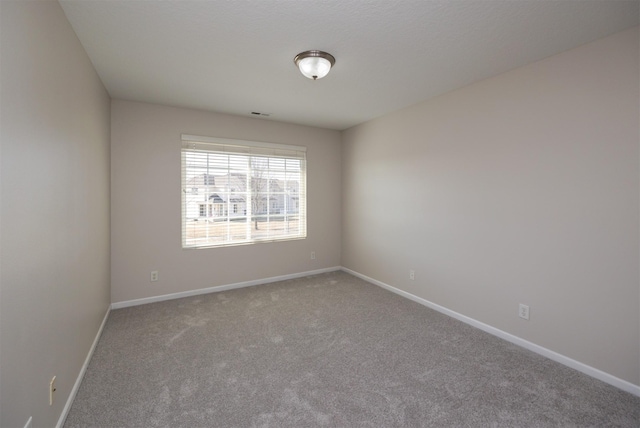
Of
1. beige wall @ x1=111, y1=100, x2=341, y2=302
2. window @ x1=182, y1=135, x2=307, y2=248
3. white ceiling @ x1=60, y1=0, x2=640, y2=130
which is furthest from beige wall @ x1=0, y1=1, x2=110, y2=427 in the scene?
window @ x1=182, y1=135, x2=307, y2=248

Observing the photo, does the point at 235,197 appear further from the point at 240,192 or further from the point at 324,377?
the point at 324,377

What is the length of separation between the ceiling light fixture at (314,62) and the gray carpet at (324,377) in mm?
2384

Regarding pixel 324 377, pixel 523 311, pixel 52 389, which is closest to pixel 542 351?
pixel 523 311

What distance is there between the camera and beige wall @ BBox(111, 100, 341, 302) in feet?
11.3

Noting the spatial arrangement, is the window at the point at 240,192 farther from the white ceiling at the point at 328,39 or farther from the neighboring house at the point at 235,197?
the white ceiling at the point at 328,39

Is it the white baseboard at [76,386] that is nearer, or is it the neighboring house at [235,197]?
the white baseboard at [76,386]

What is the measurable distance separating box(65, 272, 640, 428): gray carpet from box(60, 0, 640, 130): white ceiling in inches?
97.6

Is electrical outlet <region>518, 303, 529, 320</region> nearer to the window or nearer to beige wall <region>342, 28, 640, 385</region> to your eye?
beige wall <region>342, 28, 640, 385</region>

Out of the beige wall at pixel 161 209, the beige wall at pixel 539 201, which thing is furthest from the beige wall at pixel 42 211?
the beige wall at pixel 539 201

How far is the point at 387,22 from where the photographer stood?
76.2 inches

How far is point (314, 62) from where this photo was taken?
234cm

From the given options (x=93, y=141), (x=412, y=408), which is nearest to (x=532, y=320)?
(x=412, y=408)

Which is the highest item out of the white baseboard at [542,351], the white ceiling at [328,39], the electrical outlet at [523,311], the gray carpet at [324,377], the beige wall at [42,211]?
the white ceiling at [328,39]

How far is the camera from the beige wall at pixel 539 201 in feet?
6.72
